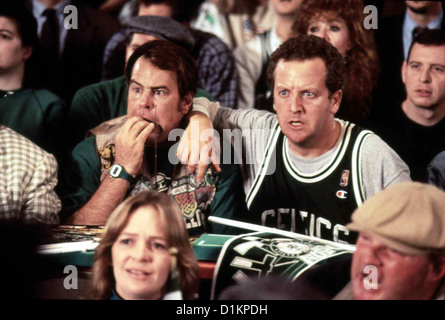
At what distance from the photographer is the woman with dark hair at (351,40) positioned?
9.27ft

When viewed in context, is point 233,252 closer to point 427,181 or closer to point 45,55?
point 427,181

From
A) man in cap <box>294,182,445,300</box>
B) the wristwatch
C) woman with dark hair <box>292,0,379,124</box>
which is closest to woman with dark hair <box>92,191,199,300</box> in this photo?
the wristwatch

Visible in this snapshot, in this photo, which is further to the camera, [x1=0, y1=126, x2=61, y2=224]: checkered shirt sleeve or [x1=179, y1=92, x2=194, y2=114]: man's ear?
[x1=179, y1=92, x2=194, y2=114]: man's ear

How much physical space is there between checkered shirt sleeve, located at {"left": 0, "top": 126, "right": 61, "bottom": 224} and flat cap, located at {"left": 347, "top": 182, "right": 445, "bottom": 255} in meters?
1.10

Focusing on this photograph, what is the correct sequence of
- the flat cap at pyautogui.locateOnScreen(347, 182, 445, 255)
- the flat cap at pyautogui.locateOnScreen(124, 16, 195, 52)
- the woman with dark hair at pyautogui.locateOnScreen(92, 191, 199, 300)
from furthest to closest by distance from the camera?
the flat cap at pyautogui.locateOnScreen(124, 16, 195, 52)
the woman with dark hair at pyautogui.locateOnScreen(92, 191, 199, 300)
the flat cap at pyautogui.locateOnScreen(347, 182, 445, 255)

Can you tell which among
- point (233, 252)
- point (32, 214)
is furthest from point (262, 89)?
point (32, 214)

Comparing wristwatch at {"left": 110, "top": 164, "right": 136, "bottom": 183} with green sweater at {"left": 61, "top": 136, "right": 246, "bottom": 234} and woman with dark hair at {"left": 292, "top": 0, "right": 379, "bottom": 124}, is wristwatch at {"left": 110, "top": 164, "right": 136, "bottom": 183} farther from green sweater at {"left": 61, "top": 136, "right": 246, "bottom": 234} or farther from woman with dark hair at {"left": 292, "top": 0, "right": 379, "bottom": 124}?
woman with dark hair at {"left": 292, "top": 0, "right": 379, "bottom": 124}

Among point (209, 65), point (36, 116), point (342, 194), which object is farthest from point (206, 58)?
point (342, 194)

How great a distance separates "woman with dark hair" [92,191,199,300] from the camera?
89.5 inches

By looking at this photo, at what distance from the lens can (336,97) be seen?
263cm

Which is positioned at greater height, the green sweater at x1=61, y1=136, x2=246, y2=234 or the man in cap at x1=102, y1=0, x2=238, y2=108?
the man in cap at x1=102, y1=0, x2=238, y2=108

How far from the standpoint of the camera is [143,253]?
2.27m

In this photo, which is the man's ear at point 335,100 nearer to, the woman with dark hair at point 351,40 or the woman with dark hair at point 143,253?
the woman with dark hair at point 351,40

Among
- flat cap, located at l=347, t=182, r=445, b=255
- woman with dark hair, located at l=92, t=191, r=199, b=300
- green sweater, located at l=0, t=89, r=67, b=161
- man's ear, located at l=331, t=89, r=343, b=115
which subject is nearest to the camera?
flat cap, located at l=347, t=182, r=445, b=255
